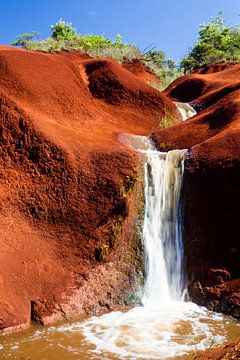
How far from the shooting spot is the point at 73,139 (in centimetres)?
1146

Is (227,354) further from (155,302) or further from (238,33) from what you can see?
(238,33)

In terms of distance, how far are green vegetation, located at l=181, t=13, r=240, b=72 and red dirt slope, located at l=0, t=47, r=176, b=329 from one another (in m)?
18.3

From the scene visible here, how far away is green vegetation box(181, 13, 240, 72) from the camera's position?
28.8 m

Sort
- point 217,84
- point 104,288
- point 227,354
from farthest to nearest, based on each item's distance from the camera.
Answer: point 217,84
point 104,288
point 227,354

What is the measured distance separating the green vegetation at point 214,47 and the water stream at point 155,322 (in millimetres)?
18953

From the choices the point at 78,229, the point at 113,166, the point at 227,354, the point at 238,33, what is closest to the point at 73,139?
the point at 113,166

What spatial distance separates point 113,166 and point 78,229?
182cm

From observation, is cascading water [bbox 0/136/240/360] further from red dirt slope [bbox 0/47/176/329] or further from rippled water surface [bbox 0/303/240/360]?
red dirt slope [bbox 0/47/176/329]

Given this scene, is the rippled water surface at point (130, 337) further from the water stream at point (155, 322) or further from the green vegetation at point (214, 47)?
the green vegetation at point (214, 47)

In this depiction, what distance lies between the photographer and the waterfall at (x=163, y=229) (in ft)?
31.7

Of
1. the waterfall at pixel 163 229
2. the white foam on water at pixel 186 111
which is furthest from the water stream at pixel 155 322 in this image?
the white foam on water at pixel 186 111

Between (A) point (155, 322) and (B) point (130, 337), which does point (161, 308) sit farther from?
(B) point (130, 337)

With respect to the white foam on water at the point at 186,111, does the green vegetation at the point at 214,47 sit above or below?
above

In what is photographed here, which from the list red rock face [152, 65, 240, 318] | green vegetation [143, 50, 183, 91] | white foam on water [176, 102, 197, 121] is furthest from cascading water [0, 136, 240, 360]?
green vegetation [143, 50, 183, 91]
